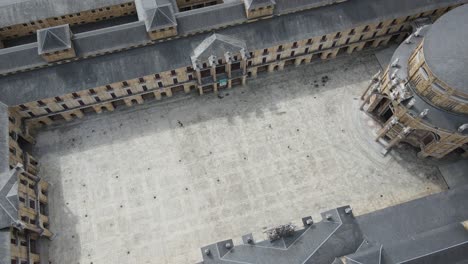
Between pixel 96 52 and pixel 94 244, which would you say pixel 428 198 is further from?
pixel 96 52

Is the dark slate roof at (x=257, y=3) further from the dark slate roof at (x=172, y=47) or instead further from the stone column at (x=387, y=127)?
the stone column at (x=387, y=127)

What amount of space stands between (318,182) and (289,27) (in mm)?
30382

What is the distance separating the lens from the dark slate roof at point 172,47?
2768 inches

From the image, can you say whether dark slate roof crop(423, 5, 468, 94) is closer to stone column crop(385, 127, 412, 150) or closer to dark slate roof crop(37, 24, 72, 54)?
stone column crop(385, 127, 412, 150)

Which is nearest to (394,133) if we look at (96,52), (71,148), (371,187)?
(371,187)

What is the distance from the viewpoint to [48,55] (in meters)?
68.8

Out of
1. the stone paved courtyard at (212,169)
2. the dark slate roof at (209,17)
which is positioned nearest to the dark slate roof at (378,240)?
the stone paved courtyard at (212,169)

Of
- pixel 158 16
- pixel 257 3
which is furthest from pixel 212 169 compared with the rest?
pixel 257 3

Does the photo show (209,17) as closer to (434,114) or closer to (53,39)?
(53,39)

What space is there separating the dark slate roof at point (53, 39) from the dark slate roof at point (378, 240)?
42813 mm

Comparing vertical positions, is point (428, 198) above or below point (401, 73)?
below

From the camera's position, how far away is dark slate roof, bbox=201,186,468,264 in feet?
184

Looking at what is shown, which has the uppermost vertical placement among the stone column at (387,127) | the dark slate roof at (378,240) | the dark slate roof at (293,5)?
the dark slate roof at (293,5)

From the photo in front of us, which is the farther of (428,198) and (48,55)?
(48,55)
